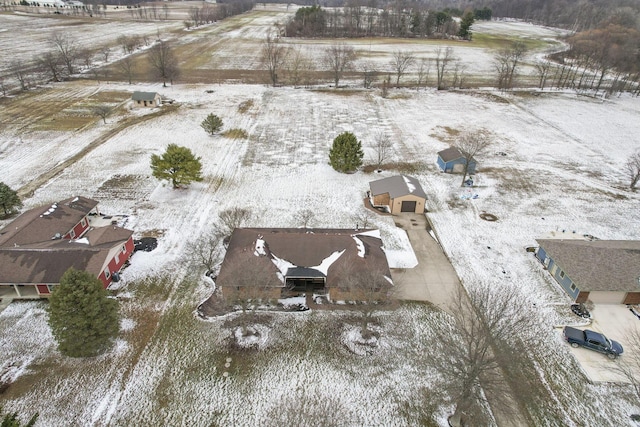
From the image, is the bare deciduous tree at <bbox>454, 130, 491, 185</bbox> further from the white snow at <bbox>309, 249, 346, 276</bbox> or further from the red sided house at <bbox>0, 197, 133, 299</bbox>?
the red sided house at <bbox>0, 197, 133, 299</bbox>

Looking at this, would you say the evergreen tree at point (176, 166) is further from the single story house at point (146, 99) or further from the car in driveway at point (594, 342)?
the car in driveway at point (594, 342)

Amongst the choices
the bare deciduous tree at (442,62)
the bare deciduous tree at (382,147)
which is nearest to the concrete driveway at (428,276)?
the bare deciduous tree at (382,147)

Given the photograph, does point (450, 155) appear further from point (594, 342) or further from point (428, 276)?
point (594, 342)

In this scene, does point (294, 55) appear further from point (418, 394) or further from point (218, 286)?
point (418, 394)

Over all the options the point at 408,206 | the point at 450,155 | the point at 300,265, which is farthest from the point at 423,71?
the point at 300,265

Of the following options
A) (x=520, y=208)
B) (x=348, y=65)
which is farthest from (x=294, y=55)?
(x=520, y=208)

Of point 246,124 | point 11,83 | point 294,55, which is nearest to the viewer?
point 246,124
